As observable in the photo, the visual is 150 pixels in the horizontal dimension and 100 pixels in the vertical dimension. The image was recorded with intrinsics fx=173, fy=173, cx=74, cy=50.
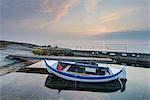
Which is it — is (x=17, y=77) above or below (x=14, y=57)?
below

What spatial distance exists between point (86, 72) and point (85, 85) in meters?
2.15

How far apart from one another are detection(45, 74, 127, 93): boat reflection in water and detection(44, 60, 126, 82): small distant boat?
0.35m

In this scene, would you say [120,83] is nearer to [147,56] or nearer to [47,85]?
[47,85]

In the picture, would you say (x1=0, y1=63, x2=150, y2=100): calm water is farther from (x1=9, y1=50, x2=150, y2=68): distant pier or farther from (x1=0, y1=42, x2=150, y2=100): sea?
(x1=9, y1=50, x2=150, y2=68): distant pier

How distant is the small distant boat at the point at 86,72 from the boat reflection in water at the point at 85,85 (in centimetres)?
35

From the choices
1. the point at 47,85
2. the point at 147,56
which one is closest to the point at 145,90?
the point at 47,85

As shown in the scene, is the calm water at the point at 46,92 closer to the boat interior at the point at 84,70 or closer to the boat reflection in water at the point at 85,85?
the boat reflection in water at the point at 85,85

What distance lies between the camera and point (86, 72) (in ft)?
48.2

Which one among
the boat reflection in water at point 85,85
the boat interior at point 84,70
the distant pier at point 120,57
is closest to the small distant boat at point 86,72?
the boat interior at point 84,70

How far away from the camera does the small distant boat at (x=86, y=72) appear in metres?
12.8

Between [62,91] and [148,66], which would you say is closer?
[62,91]

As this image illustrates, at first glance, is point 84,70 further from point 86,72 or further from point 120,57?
point 120,57

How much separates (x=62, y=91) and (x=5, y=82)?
421 centimetres

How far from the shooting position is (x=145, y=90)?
1189cm
